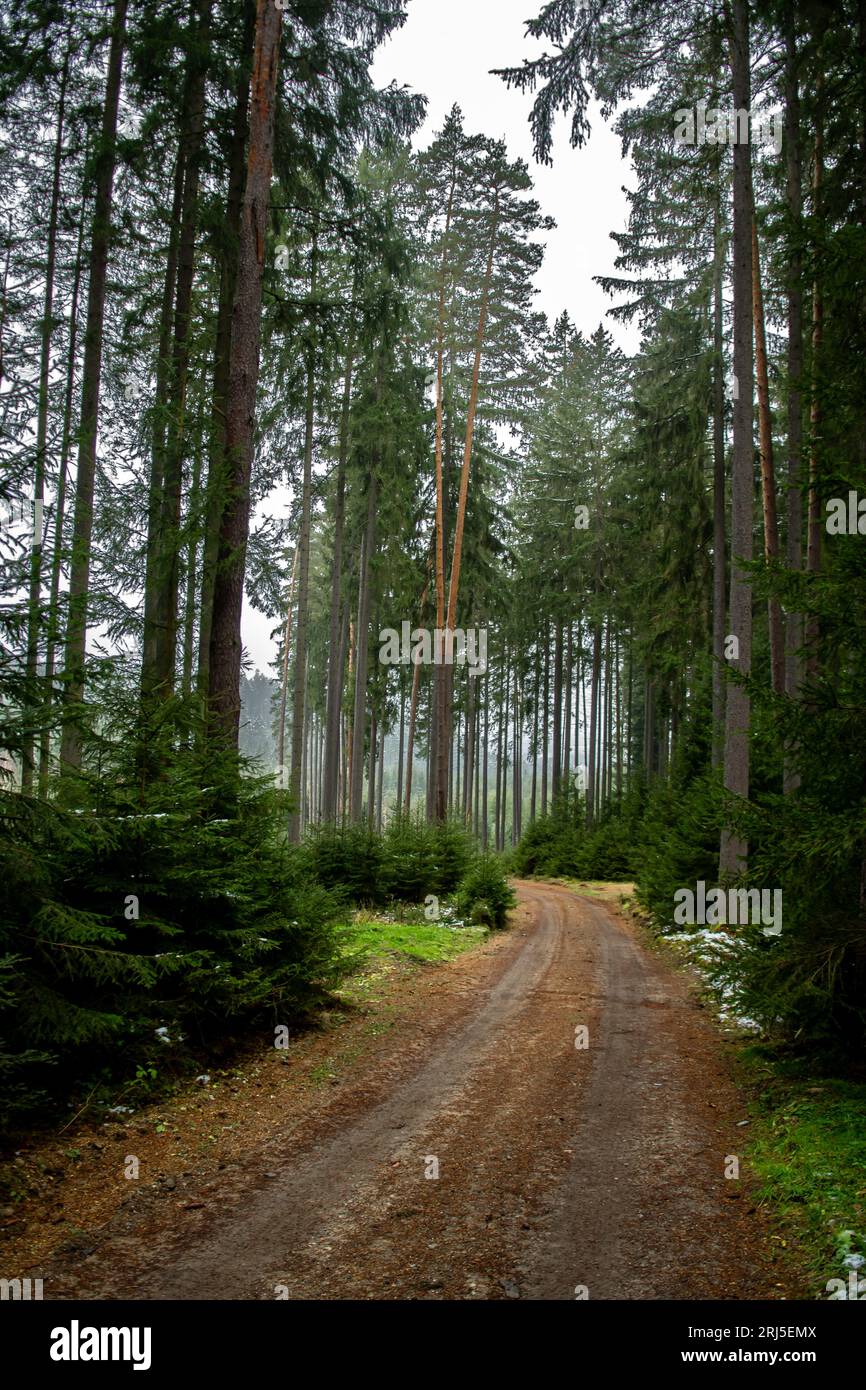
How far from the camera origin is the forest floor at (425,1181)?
11.2ft

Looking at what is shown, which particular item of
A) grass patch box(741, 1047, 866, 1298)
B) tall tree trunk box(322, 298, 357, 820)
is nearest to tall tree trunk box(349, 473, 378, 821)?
tall tree trunk box(322, 298, 357, 820)

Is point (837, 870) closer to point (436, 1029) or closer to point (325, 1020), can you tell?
point (436, 1029)

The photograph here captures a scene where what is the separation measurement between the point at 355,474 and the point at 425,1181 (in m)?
19.8

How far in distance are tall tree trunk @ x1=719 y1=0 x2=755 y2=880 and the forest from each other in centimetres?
7

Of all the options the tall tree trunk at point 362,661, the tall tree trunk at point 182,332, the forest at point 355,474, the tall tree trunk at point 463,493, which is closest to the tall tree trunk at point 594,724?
the forest at point 355,474

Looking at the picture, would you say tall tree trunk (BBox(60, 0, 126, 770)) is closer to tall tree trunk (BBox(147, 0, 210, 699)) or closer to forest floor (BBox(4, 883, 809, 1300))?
tall tree trunk (BBox(147, 0, 210, 699))

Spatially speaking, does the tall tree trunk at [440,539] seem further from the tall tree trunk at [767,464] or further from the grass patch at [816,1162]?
the grass patch at [816,1162]

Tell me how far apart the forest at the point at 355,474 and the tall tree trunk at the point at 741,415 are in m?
0.07

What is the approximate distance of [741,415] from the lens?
11805 mm

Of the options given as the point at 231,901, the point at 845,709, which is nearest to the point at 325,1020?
the point at 231,901

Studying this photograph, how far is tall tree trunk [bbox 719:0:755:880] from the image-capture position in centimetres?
1153

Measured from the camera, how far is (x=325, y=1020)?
752 centimetres
